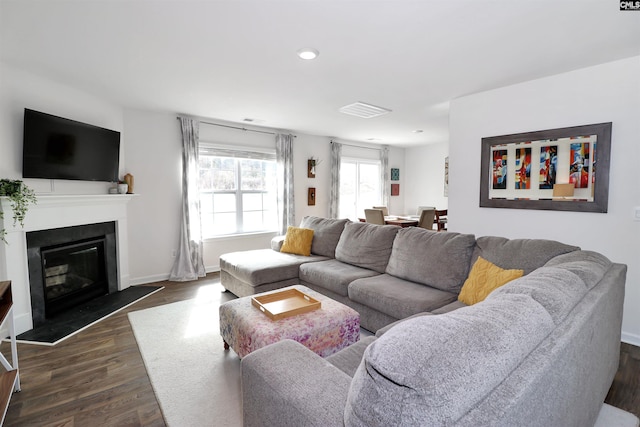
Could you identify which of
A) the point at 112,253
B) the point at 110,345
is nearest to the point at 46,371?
the point at 110,345

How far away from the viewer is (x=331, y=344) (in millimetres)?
2143

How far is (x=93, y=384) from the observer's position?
7.00ft

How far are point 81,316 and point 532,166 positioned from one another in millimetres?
4905

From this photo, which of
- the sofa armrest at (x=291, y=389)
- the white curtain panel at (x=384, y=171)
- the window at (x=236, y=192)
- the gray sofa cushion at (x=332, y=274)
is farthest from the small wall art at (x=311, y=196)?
the sofa armrest at (x=291, y=389)

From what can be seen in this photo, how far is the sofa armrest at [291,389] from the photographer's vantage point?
95cm

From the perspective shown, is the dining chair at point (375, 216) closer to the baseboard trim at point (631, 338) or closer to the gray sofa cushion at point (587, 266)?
the baseboard trim at point (631, 338)

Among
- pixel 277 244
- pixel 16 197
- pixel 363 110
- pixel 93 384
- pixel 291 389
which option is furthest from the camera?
pixel 277 244

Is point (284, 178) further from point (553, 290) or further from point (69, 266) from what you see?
point (553, 290)

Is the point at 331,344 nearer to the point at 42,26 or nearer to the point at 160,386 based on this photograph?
the point at 160,386

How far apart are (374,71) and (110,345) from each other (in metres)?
3.37

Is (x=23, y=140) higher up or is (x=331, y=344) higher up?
(x=23, y=140)

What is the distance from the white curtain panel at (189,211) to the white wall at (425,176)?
5193mm

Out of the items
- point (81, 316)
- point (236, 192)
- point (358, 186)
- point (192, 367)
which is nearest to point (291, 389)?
point (192, 367)

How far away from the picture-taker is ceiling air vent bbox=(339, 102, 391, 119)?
404 centimetres
